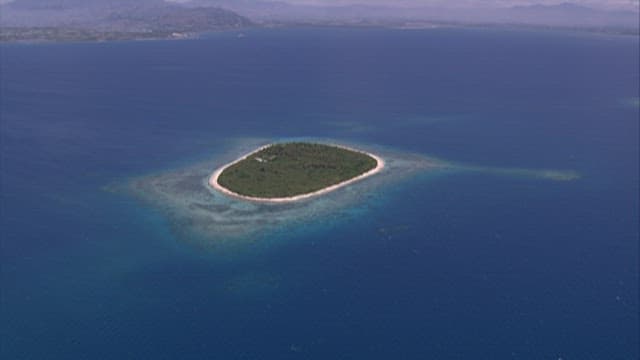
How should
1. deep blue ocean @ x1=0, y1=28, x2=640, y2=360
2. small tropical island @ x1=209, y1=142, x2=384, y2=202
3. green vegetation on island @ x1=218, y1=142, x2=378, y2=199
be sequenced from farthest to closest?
green vegetation on island @ x1=218, y1=142, x2=378, y2=199 → small tropical island @ x1=209, y1=142, x2=384, y2=202 → deep blue ocean @ x1=0, y1=28, x2=640, y2=360

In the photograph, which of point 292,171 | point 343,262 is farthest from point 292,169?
point 343,262

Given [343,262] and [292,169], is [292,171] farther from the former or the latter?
[343,262]

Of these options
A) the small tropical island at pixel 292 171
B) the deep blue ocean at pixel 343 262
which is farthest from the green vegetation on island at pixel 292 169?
the deep blue ocean at pixel 343 262

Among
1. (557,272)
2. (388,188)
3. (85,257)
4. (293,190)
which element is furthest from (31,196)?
(557,272)

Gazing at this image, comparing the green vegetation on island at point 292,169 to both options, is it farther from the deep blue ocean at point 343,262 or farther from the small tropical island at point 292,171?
the deep blue ocean at point 343,262

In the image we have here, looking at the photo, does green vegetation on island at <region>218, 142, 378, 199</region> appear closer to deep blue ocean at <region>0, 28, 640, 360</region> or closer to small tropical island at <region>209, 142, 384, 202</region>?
small tropical island at <region>209, 142, 384, 202</region>

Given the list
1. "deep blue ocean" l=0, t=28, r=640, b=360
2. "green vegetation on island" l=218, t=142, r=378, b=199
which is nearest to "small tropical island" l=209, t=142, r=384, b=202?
"green vegetation on island" l=218, t=142, r=378, b=199

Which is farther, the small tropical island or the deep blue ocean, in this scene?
the small tropical island
